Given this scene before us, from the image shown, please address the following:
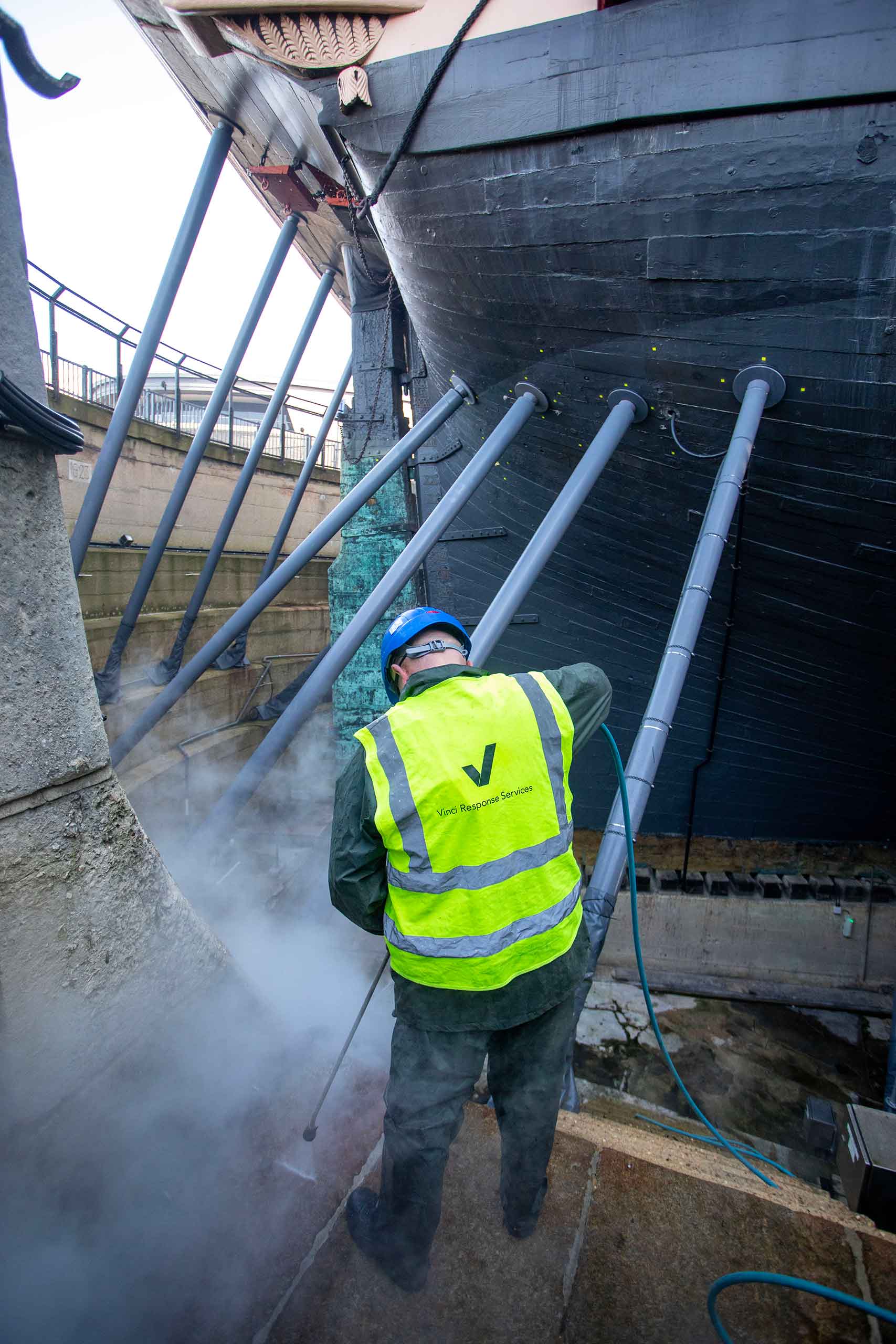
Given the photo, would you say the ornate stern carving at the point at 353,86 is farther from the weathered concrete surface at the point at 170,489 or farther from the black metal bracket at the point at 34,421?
the weathered concrete surface at the point at 170,489

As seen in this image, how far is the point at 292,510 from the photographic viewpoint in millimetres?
7898

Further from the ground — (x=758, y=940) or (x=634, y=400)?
(x=634, y=400)

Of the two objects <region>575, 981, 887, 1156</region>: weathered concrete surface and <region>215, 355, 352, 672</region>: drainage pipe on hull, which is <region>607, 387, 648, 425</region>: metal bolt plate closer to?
<region>575, 981, 887, 1156</region>: weathered concrete surface

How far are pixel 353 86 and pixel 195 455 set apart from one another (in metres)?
3.50

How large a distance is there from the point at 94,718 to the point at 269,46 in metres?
3.15

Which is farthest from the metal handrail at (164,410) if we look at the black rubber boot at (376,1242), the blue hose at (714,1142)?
the blue hose at (714,1142)

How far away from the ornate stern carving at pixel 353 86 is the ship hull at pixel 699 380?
0.09 meters

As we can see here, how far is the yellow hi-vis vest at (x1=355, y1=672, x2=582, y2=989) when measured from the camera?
1.45m

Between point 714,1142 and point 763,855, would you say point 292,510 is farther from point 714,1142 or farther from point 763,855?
point 714,1142

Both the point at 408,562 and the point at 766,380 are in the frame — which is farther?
the point at 408,562

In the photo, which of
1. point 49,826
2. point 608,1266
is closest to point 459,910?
point 608,1266

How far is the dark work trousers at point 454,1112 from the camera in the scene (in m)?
1.56

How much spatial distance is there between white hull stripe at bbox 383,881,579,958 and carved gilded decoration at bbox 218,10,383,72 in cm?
363

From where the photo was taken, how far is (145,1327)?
5.01ft
